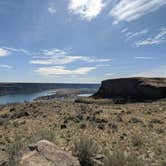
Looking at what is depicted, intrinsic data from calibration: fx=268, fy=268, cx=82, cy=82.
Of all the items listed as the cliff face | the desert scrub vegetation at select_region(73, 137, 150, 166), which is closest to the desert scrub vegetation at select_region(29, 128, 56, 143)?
the desert scrub vegetation at select_region(73, 137, 150, 166)

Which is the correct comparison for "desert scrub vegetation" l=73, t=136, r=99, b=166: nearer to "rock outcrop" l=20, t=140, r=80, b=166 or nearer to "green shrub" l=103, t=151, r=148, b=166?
"green shrub" l=103, t=151, r=148, b=166

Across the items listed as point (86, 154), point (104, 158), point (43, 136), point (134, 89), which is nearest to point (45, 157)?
point (86, 154)

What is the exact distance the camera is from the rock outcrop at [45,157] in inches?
213

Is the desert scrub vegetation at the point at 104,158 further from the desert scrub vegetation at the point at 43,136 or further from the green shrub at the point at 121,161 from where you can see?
the desert scrub vegetation at the point at 43,136

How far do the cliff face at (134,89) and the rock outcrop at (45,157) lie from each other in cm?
3243

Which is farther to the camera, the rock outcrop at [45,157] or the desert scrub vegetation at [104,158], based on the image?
the desert scrub vegetation at [104,158]

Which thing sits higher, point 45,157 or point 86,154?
point 45,157

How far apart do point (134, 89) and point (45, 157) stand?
3935 centimetres

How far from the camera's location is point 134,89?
144 ft

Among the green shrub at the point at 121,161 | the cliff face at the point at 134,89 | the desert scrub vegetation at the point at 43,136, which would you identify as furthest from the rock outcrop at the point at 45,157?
the cliff face at the point at 134,89

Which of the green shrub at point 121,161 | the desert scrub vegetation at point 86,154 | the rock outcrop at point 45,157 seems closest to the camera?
the rock outcrop at point 45,157

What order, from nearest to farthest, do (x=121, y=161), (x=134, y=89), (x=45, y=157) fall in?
1. (x=45, y=157)
2. (x=121, y=161)
3. (x=134, y=89)

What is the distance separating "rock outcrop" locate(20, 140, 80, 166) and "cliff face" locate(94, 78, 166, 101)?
3243 cm

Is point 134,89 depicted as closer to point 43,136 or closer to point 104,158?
point 43,136
